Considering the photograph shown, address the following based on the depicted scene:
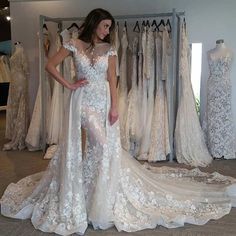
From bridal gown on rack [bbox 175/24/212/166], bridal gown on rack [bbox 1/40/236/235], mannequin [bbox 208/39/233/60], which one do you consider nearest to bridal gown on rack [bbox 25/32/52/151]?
bridal gown on rack [bbox 175/24/212/166]

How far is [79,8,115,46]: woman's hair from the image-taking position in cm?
248

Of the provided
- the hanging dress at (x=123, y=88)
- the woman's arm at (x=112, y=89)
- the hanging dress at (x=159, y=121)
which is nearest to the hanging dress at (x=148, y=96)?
the hanging dress at (x=159, y=121)

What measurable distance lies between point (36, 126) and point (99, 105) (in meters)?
2.39

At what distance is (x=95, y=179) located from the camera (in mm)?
2604

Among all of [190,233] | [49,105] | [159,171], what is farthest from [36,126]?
[190,233]

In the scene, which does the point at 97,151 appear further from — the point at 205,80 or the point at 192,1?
the point at 192,1

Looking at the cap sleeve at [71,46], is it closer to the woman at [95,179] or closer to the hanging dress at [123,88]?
the woman at [95,179]

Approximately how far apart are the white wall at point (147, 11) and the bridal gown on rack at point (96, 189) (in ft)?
7.37

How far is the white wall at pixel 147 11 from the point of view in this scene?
4484 mm

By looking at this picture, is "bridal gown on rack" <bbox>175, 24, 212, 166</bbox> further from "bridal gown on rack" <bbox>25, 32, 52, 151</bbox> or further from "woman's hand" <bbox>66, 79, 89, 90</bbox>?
"woman's hand" <bbox>66, 79, 89, 90</bbox>

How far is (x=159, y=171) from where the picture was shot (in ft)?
12.1

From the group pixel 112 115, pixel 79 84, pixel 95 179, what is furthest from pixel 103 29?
pixel 95 179

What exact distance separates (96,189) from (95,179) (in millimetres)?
90

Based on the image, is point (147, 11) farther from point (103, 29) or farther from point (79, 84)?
point (79, 84)
